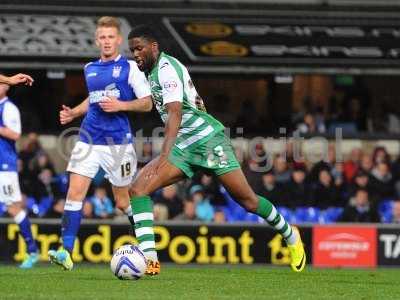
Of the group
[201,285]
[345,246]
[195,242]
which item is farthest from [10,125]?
[345,246]

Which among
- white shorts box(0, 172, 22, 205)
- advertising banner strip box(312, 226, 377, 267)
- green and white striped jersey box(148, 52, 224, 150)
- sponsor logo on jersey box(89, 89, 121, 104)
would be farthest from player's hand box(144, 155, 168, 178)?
advertising banner strip box(312, 226, 377, 267)

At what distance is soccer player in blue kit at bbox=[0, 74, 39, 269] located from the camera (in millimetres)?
14242

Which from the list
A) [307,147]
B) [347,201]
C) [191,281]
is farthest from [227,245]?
[191,281]

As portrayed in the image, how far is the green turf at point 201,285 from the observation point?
986 centimetres

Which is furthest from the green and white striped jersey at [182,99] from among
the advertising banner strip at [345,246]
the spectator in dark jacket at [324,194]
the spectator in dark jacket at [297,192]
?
the spectator in dark jacket at [324,194]

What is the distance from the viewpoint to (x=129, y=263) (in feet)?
34.7

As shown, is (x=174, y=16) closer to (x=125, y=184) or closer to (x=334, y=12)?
(x=334, y=12)

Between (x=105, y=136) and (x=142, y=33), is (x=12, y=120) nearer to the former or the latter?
(x=105, y=136)

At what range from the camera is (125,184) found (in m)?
12.8

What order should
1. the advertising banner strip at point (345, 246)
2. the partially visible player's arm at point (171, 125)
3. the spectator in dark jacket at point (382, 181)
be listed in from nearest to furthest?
the partially visible player's arm at point (171, 125), the advertising banner strip at point (345, 246), the spectator in dark jacket at point (382, 181)

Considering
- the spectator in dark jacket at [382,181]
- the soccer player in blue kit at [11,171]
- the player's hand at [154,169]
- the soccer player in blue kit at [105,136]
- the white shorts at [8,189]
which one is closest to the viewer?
the player's hand at [154,169]

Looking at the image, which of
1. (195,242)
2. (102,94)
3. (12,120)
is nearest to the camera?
(102,94)

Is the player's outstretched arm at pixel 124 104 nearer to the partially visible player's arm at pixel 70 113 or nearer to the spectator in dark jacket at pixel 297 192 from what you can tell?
the partially visible player's arm at pixel 70 113

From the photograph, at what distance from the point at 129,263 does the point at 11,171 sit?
422 centimetres
